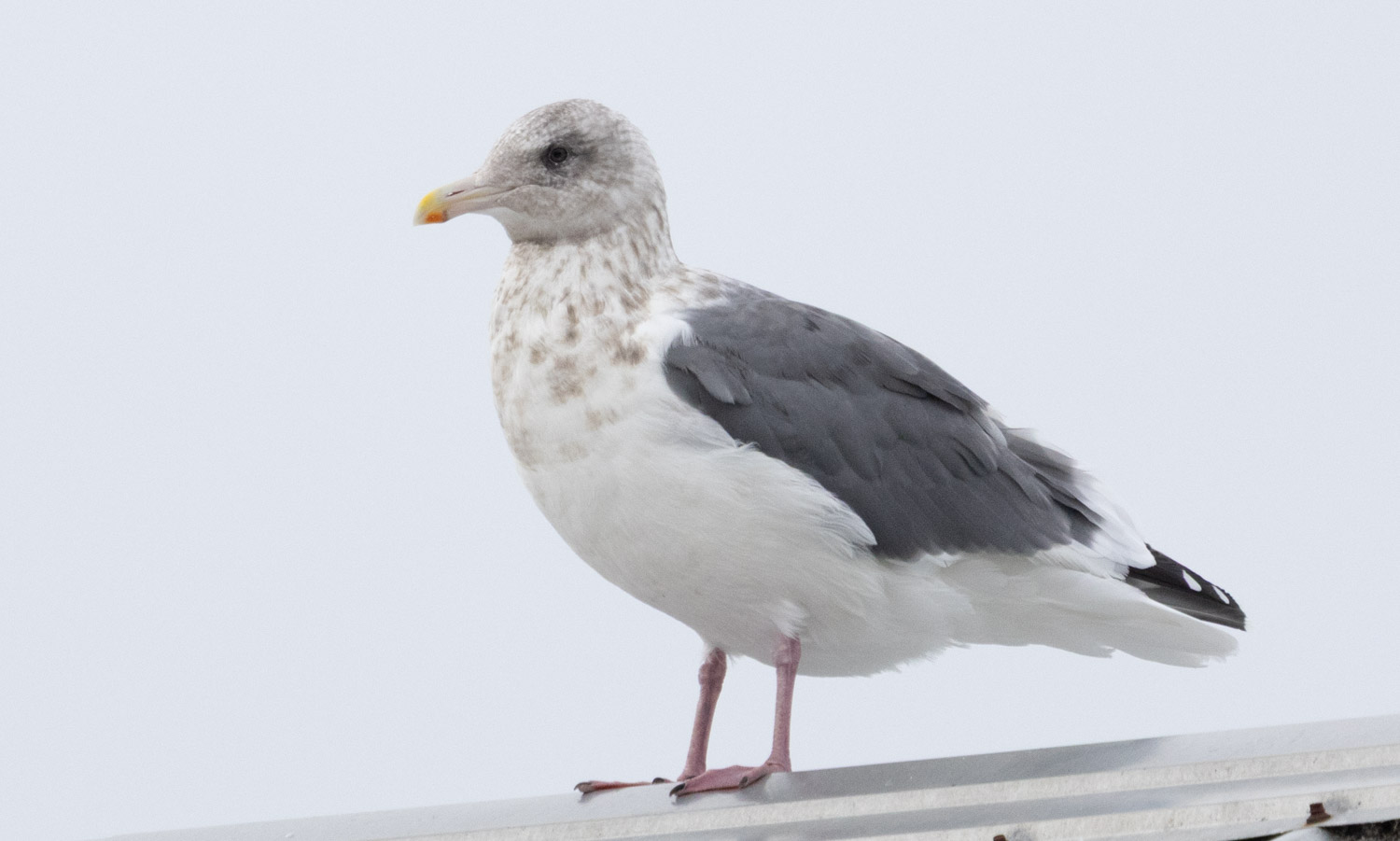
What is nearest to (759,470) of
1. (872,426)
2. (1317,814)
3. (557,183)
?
(872,426)

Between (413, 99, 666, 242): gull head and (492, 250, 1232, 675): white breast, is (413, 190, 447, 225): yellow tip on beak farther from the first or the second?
(492, 250, 1232, 675): white breast

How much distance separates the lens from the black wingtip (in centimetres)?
341

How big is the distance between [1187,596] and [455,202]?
163 cm

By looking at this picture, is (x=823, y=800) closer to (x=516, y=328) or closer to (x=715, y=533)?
(x=715, y=533)

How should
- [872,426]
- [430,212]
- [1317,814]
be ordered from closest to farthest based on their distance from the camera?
[1317,814], [872,426], [430,212]

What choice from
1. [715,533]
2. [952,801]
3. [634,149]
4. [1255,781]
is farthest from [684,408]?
[1255,781]

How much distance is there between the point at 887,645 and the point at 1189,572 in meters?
0.63

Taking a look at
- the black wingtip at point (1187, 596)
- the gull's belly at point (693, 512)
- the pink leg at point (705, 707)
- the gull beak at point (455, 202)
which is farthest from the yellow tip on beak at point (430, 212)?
the black wingtip at point (1187, 596)

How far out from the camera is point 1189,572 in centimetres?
345

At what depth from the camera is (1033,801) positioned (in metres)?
2.32

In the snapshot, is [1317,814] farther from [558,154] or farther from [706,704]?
[558,154]

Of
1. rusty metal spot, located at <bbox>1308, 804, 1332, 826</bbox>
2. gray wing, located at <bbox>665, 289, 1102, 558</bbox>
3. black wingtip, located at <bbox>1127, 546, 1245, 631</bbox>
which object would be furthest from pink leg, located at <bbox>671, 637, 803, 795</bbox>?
rusty metal spot, located at <bbox>1308, 804, 1332, 826</bbox>

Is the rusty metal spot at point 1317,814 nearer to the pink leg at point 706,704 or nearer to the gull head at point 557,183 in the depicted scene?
the pink leg at point 706,704

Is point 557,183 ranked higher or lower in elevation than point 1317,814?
higher
